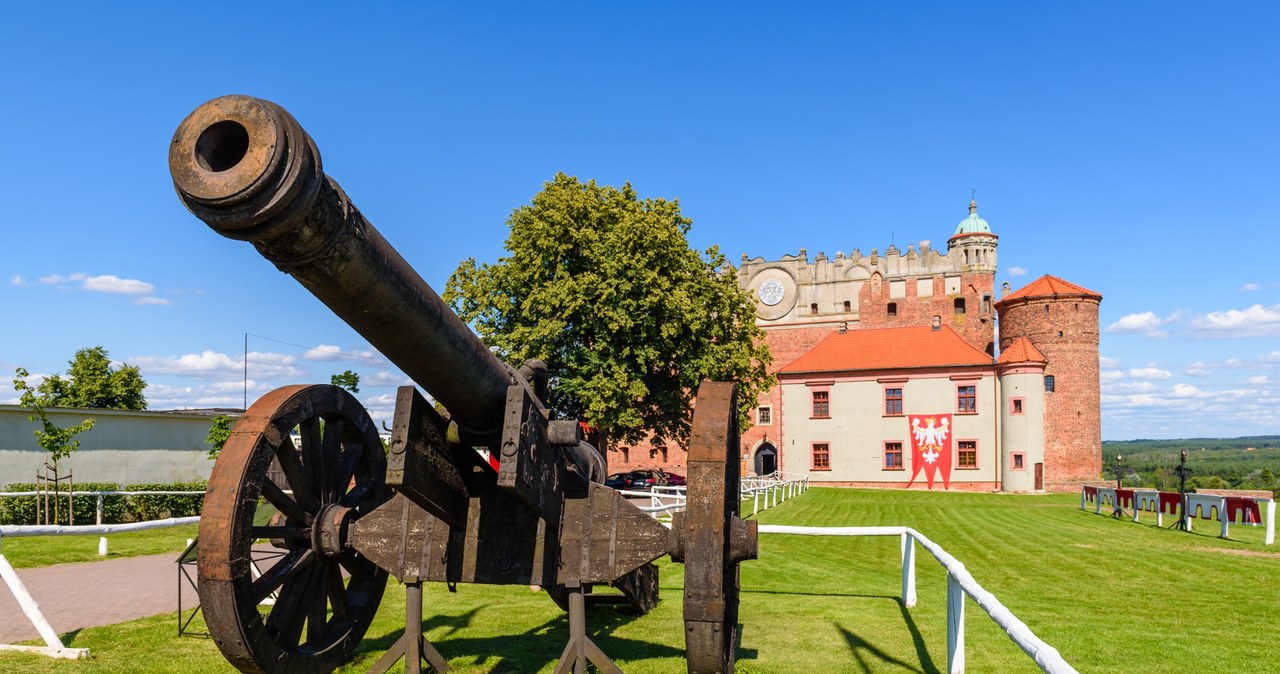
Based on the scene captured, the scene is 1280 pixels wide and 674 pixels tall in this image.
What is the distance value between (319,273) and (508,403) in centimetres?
156

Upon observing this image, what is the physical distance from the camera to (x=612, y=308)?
82.9 ft

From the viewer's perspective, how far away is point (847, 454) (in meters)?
43.7

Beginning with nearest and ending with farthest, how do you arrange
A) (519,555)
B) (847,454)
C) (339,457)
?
(519,555), (339,457), (847,454)

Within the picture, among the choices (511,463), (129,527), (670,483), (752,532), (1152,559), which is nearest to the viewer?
(511,463)

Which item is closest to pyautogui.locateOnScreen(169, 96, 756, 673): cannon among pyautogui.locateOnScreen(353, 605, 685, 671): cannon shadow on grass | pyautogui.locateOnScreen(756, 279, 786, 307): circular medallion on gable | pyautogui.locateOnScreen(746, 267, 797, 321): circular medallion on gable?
pyautogui.locateOnScreen(353, 605, 685, 671): cannon shadow on grass

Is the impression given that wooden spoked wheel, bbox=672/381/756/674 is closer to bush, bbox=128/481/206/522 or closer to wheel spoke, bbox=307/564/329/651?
wheel spoke, bbox=307/564/329/651

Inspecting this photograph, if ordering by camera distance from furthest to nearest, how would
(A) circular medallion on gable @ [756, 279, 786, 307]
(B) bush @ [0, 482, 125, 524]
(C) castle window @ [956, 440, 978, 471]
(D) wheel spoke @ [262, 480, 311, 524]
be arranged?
(A) circular medallion on gable @ [756, 279, 786, 307] → (C) castle window @ [956, 440, 978, 471] → (B) bush @ [0, 482, 125, 524] → (D) wheel spoke @ [262, 480, 311, 524]

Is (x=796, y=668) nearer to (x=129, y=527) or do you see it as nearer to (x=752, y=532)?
(x=752, y=532)

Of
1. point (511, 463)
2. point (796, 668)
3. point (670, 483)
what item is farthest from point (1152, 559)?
point (670, 483)

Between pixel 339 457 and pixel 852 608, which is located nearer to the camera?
pixel 339 457

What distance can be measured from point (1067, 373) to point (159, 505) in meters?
40.0

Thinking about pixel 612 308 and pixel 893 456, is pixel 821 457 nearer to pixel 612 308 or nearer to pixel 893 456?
pixel 893 456

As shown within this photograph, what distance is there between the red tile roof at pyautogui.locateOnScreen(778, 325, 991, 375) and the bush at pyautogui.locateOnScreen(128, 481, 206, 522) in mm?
31327

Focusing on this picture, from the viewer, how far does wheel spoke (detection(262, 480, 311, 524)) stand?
512 centimetres
